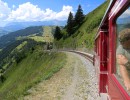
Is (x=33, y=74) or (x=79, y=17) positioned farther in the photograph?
(x=79, y=17)

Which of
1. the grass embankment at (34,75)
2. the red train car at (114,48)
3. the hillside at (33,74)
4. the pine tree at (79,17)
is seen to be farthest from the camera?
the pine tree at (79,17)

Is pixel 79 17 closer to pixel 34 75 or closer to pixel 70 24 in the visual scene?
pixel 70 24

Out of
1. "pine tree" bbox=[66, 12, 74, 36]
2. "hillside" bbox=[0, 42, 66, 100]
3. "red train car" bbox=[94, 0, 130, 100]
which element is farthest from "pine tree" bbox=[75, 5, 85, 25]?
"red train car" bbox=[94, 0, 130, 100]

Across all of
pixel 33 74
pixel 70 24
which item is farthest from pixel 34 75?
pixel 70 24

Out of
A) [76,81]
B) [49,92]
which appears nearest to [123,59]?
[49,92]

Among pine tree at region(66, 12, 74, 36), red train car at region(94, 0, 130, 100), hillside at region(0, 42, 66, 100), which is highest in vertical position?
pine tree at region(66, 12, 74, 36)

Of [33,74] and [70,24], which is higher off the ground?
[70,24]

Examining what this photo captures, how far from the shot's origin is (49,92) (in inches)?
663

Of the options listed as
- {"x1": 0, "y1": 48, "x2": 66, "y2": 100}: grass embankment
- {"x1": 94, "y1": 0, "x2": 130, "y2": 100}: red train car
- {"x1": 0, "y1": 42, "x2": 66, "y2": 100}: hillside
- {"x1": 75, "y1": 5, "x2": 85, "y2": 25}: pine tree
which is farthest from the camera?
{"x1": 75, "y1": 5, "x2": 85, "y2": 25}: pine tree

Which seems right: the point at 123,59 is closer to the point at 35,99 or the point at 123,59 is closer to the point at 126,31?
the point at 126,31

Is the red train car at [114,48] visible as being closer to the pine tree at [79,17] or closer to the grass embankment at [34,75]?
the grass embankment at [34,75]

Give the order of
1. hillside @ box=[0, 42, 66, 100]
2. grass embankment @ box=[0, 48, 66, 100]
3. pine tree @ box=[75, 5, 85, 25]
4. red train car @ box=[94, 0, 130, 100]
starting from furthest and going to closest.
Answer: pine tree @ box=[75, 5, 85, 25]
hillside @ box=[0, 42, 66, 100]
grass embankment @ box=[0, 48, 66, 100]
red train car @ box=[94, 0, 130, 100]

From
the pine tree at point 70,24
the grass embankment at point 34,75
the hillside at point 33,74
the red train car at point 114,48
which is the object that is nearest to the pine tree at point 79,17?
the pine tree at point 70,24

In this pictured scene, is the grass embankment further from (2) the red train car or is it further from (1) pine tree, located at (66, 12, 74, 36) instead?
(1) pine tree, located at (66, 12, 74, 36)
